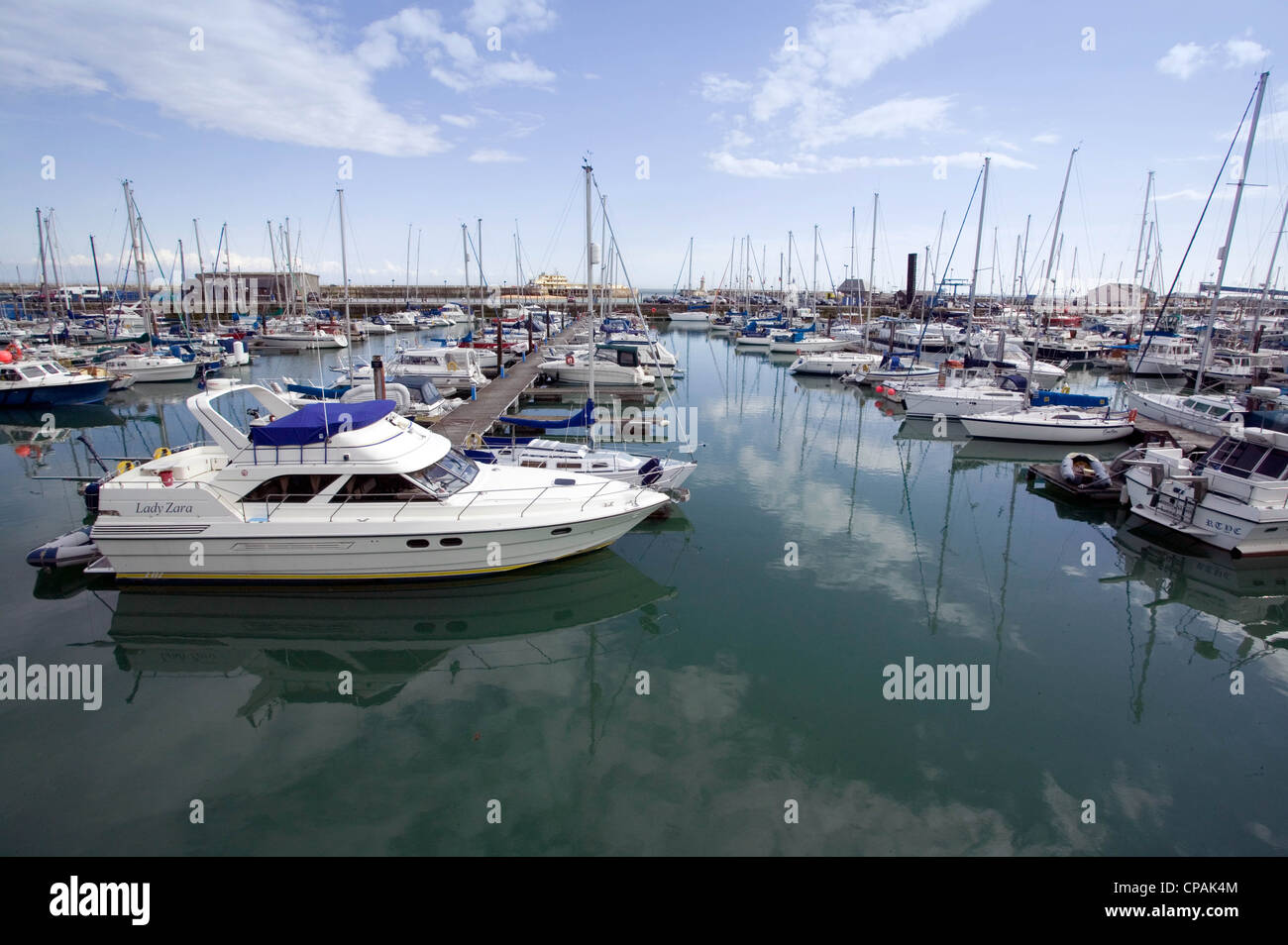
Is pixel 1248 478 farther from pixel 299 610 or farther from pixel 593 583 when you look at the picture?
pixel 299 610

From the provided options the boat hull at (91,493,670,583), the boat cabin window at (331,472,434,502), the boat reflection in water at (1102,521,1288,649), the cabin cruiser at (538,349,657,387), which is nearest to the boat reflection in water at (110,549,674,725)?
the boat hull at (91,493,670,583)

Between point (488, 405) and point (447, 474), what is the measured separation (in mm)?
15208

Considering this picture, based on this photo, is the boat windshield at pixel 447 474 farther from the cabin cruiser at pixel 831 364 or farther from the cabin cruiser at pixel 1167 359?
the cabin cruiser at pixel 1167 359

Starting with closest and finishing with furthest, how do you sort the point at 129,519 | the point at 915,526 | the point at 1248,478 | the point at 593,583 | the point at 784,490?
the point at 129,519 < the point at 593,583 < the point at 1248,478 < the point at 915,526 < the point at 784,490

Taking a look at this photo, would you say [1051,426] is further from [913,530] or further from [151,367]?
[151,367]

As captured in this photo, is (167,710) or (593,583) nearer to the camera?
(167,710)

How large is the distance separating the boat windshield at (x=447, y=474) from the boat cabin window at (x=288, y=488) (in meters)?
1.59

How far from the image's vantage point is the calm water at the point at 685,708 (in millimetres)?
7648

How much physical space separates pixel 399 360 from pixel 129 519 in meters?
23.6

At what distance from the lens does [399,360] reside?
113 feet

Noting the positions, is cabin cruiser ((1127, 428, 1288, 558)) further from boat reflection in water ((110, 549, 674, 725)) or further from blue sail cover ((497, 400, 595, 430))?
blue sail cover ((497, 400, 595, 430))

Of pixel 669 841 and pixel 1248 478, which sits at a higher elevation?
pixel 1248 478

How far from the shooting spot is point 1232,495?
607 inches

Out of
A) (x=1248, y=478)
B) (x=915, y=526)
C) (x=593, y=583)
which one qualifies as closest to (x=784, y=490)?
(x=915, y=526)
